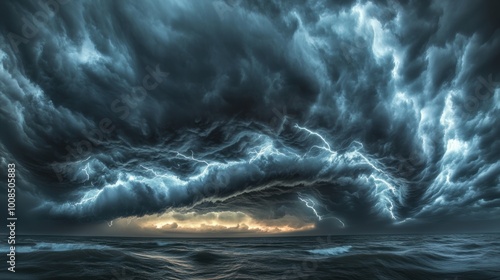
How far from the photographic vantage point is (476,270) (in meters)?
14.5

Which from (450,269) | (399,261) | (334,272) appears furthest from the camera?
(399,261)

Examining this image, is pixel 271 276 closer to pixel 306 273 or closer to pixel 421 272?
pixel 306 273

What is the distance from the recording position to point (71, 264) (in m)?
16.0

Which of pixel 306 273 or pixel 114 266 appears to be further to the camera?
pixel 114 266

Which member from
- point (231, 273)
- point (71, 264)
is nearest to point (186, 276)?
point (231, 273)

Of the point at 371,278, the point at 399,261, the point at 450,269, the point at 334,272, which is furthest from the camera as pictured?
the point at 399,261

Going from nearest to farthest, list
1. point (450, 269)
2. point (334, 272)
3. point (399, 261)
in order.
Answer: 1. point (334, 272)
2. point (450, 269)
3. point (399, 261)

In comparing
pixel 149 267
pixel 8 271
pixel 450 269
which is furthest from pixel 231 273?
pixel 450 269

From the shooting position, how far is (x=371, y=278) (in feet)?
43.2

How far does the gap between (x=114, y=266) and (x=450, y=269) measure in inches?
822

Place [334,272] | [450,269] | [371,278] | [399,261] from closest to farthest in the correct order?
[371,278]
[334,272]
[450,269]
[399,261]

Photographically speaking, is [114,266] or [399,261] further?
[399,261]

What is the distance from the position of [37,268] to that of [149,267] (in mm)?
6044

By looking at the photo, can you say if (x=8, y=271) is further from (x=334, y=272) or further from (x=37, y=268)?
(x=334, y=272)
